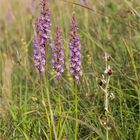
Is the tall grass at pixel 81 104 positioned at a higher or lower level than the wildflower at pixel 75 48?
lower

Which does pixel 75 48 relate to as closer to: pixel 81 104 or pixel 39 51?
pixel 39 51

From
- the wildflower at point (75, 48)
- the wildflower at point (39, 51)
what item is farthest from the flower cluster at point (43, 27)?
the wildflower at point (75, 48)

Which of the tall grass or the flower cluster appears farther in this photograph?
the tall grass

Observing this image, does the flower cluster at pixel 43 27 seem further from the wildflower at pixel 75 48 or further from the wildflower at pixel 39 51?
the wildflower at pixel 75 48

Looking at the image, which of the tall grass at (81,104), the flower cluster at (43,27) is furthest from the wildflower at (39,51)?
the tall grass at (81,104)

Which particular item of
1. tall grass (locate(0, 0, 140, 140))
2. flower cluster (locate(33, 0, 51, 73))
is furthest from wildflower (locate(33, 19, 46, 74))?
tall grass (locate(0, 0, 140, 140))

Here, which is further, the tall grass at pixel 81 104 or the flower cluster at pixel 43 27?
the tall grass at pixel 81 104

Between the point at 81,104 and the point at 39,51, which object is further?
the point at 81,104

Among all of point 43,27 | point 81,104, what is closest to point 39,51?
point 43,27

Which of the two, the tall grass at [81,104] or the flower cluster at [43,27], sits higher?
the flower cluster at [43,27]

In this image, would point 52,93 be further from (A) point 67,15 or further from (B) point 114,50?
(A) point 67,15

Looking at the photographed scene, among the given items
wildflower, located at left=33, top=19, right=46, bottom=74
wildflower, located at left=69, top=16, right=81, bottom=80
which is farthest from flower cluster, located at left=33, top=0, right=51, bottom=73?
wildflower, located at left=69, top=16, right=81, bottom=80

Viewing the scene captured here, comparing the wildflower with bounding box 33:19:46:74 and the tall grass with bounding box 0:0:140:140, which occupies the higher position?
the wildflower with bounding box 33:19:46:74

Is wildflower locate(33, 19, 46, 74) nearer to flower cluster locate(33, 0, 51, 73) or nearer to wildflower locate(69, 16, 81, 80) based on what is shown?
flower cluster locate(33, 0, 51, 73)
